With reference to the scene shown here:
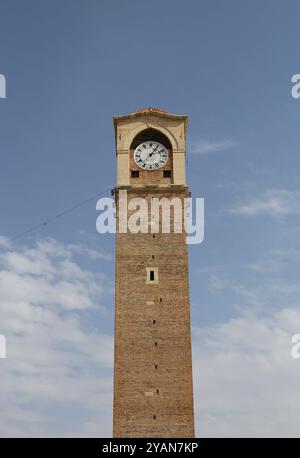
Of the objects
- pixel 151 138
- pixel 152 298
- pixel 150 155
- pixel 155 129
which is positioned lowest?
pixel 152 298

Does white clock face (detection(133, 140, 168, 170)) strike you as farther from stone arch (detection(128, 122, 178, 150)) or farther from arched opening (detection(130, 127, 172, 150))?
stone arch (detection(128, 122, 178, 150))

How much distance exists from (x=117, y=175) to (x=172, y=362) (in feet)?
34.0

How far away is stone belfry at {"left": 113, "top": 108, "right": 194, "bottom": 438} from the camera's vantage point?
106ft

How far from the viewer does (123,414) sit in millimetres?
32219

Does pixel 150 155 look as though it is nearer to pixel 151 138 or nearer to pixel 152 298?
pixel 151 138

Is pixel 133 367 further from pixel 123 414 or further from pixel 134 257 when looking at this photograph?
pixel 134 257

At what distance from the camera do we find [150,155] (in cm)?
3797

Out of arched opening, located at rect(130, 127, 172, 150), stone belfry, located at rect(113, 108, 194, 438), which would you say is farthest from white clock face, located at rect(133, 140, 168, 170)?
arched opening, located at rect(130, 127, 172, 150)

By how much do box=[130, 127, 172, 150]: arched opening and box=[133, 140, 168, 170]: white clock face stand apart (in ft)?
0.65

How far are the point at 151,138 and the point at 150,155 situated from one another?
114 centimetres

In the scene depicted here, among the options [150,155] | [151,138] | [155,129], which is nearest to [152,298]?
[150,155]

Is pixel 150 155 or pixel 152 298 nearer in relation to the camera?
pixel 152 298

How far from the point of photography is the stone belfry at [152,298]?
3241cm
